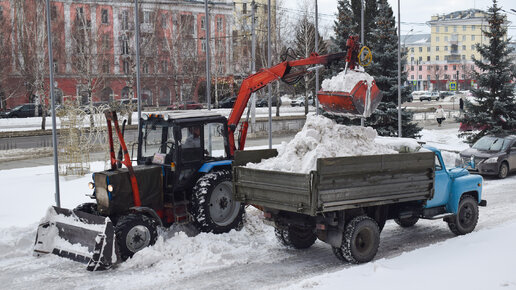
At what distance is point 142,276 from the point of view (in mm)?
8742

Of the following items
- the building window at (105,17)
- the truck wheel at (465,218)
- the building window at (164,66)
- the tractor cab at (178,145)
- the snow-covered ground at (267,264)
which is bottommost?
the snow-covered ground at (267,264)

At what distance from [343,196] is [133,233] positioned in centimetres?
362

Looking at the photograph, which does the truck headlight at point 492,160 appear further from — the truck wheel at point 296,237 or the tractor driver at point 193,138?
the tractor driver at point 193,138

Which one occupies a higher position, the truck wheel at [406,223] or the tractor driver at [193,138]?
the tractor driver at [193,138]

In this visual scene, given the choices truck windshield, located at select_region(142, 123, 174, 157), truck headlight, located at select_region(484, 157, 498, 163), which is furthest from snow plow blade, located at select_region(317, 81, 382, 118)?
truck headlight, located at select_region(484, 157, 498, 163)

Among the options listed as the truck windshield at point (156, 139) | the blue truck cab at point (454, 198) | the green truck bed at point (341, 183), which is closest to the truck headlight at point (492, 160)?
the blue truck cab at point (454, 198)

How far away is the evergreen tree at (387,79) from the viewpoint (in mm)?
24703

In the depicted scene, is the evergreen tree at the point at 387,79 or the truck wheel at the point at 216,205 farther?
the evergreen tree at the point at 387,79

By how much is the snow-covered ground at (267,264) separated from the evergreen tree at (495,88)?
14287 millimetres

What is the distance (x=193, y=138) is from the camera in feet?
35.9

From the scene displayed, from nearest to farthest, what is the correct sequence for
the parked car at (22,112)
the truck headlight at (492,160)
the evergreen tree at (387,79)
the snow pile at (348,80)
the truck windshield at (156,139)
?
the truck windshield at (156,139) → the snow pile at (348,80) → the truck headlight at (492,160) → the evergreen tree at (387,79) → the parked car at (22,112)

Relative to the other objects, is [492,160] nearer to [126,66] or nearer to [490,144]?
[490,144]

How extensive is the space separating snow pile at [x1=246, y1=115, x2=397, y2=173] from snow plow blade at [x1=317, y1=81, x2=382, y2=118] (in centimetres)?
95

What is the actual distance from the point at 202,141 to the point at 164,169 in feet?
3.23
